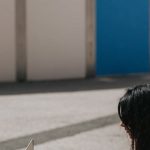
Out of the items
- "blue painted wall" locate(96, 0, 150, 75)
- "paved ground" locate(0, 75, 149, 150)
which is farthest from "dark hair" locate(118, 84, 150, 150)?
"blue painted wall" locate(96, 0, 150, 75)

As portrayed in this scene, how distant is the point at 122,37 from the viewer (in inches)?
620

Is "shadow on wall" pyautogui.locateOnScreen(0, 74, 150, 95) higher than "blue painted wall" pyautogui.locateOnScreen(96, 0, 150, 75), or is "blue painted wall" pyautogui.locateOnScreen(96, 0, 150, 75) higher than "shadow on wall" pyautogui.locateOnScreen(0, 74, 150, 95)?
"blue painted wall" pyautogui.locateOnScreen(96, 0, 150, 75)

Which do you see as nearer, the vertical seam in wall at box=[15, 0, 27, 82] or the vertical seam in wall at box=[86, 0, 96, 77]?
the vertical seam in wall at box=[15, 0, 27, 82]

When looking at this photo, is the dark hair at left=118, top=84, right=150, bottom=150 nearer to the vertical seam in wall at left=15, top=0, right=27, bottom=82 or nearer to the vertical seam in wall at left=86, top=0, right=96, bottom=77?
the vertical seam in wall at left=15, top=0, right=27, bottom=82

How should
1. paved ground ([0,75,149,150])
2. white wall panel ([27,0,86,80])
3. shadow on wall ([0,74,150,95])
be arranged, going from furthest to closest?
white wall panel ([27,0,86,80]), shadow on wall ([0,74,150,95]), paved ground ([0,75,149,150])

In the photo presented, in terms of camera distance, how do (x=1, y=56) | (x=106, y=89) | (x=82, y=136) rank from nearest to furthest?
(x=82, y=136), (x=106, y=89), (x=1, y=56)

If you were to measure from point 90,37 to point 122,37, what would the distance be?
4.31 feet

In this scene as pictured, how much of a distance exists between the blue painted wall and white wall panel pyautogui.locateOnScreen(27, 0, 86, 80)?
84cm

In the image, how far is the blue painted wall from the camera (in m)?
15.3

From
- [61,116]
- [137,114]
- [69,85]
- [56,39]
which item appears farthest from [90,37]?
[137,114]

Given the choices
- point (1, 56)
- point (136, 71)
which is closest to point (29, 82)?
point (1, 56)

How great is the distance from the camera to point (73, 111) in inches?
377

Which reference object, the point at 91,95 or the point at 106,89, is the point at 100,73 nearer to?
the point at 106,89

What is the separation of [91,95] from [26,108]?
2.18m
